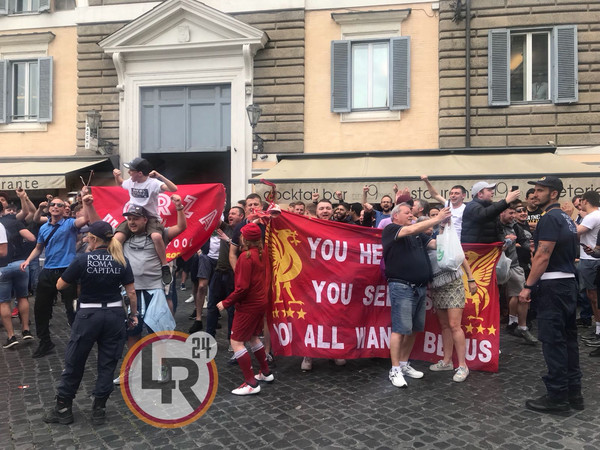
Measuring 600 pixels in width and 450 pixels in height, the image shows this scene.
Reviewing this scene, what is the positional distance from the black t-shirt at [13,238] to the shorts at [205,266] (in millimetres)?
2359

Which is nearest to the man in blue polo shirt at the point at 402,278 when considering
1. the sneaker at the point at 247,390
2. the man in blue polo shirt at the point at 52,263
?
the sneaker at the point at 247,390

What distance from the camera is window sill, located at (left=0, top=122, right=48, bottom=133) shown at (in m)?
13.9

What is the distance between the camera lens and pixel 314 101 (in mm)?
12703

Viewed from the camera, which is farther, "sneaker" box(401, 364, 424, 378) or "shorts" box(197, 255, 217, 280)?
"shorts" box(197, 255, 217, 280)

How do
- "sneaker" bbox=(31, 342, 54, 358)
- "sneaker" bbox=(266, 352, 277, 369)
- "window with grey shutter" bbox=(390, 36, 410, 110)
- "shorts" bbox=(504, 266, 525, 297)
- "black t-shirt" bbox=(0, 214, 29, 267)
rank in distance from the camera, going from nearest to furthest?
"sneaker" bbox=(266, 352, 277, 369) < "sneaker" bbox=(31, 342, 54, 358) < "black t-shirt" bbox=(0, 214, 29, 267) < "shorts" bbox=(504, 266, 525, 297) < "window with grey shutter" bbox=(390, 36, 410, 110)

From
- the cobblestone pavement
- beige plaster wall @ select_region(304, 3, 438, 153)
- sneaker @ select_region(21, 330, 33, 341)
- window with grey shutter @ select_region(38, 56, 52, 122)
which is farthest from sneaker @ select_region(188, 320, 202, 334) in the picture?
window with grey shutter @ select_region(38, 56, 52, 122)

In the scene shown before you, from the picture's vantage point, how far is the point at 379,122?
12.5m

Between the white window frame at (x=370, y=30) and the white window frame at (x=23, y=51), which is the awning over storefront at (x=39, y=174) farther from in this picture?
the white window frame at (x=370, y=30)

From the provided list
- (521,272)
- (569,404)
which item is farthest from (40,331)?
(521,272)

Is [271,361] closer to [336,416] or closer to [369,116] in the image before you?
[336,416]

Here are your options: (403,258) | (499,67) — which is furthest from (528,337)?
(499,67)

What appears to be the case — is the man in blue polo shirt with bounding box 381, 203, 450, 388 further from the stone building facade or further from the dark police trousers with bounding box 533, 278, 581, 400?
the stone building facade

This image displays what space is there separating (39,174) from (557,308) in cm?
1200

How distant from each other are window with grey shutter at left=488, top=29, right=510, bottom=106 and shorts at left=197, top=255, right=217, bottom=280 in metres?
8.10
